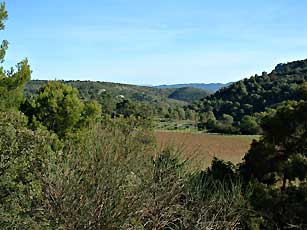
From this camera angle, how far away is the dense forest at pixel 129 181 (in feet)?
25.9

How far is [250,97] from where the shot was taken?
192ft

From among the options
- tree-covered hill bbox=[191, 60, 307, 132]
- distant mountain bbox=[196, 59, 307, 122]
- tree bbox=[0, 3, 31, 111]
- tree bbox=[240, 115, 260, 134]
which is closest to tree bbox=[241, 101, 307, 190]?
tree bbox=[0, 3, 31, 111]

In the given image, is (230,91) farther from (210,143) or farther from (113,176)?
(113,176)

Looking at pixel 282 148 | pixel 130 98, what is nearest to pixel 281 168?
pixel 282 148

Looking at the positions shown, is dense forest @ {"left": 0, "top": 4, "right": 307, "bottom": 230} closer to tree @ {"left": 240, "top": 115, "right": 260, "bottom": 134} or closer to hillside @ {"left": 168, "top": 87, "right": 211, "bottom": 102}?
tree @ {"left": 240, "top": 115, "right": 260, "bottom": 134}

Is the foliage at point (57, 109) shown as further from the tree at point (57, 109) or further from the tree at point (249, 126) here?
the tree at point (249, 126)

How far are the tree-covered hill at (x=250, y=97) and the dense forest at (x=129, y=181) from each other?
31.2 meters

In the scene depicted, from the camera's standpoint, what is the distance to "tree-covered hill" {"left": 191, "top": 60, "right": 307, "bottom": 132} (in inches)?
2074

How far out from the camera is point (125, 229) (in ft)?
27.7

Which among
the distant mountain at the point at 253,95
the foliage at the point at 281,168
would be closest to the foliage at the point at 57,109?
the foliage at the point at 281,168

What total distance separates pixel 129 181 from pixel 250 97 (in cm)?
5138

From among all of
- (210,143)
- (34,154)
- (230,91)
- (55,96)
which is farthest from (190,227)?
(230,91)

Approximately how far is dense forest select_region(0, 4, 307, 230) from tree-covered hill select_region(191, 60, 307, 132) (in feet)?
102

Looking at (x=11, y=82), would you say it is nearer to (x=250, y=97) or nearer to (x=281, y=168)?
(x=281, y=168)
